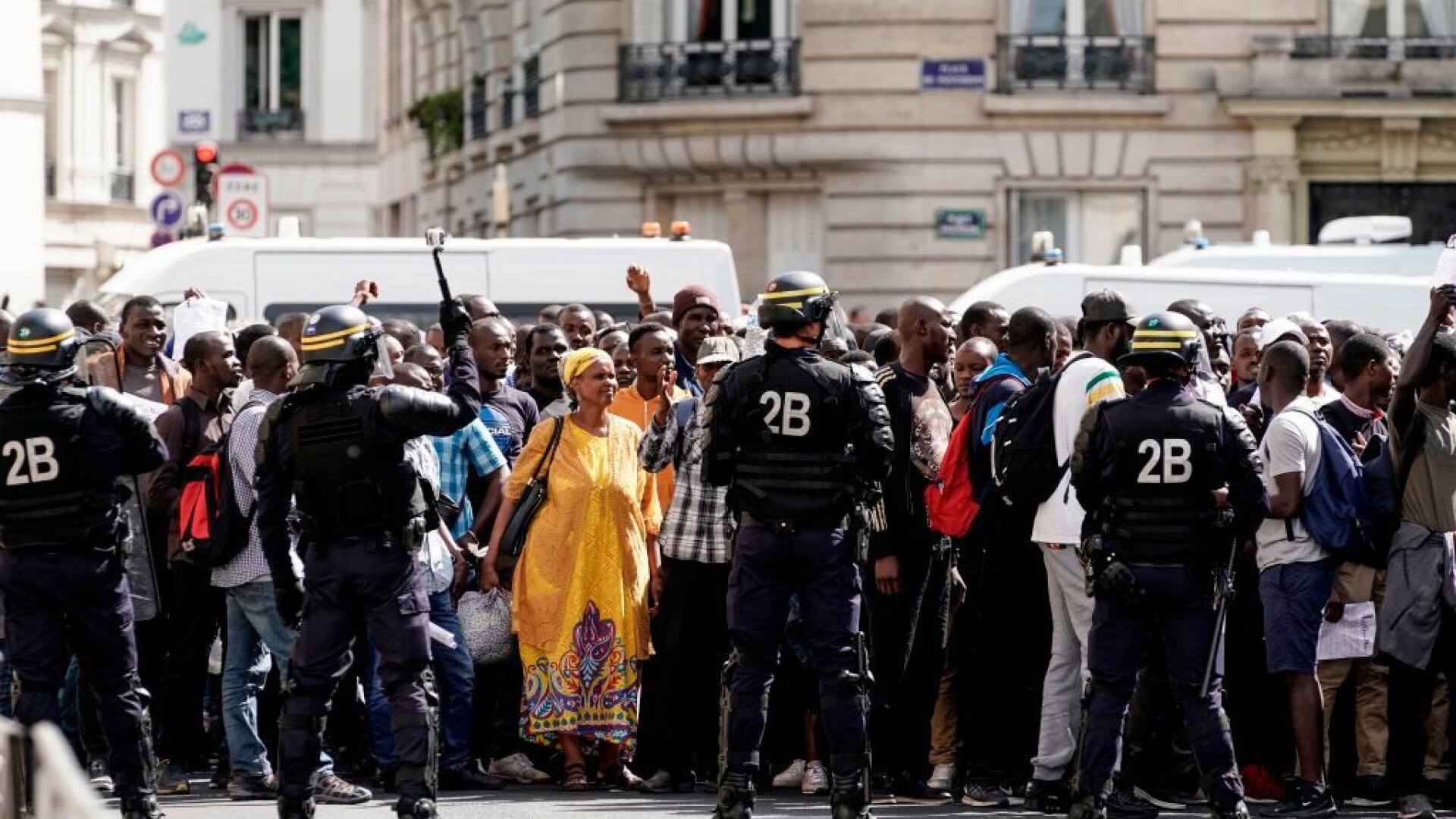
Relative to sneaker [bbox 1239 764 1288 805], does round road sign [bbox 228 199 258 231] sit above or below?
above

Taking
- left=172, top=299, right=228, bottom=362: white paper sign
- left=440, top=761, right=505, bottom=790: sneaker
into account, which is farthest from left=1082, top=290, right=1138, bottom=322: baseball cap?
left=172, top=299, right=228, bottom=362: white paper sign

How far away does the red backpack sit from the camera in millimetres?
12031

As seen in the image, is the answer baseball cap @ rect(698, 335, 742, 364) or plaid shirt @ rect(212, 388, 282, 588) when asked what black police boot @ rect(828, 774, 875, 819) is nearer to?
baseball cap @ rect(698, 335, 742, 364)

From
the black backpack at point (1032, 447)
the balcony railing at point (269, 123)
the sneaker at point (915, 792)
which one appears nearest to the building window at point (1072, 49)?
the sneaker at point (915, 792)

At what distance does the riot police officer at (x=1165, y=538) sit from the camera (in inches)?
421

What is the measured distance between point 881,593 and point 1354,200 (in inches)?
761

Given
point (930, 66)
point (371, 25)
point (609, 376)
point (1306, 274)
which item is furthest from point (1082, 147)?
point (371, 25)

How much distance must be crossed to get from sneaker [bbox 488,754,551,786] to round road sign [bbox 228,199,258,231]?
13999mm

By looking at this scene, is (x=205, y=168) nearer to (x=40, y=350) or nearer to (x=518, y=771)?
(x=518, y=771)

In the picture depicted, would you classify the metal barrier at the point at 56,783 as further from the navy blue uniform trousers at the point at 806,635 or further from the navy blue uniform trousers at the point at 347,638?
the navy blue uniform trousers at the point at 806,635

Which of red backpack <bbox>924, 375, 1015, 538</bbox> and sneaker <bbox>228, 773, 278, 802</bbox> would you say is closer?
red backpack <bbox>924, 375, 1015, 538</bbox>

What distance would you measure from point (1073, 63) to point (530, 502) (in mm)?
18721

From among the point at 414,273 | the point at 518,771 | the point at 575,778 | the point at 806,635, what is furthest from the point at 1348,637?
A: the point at 414,273

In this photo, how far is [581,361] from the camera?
12445mm
